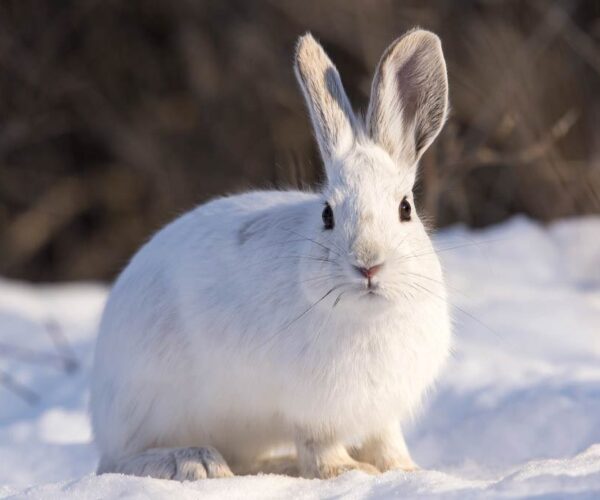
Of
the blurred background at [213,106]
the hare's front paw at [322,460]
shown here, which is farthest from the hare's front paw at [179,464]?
the blurred background at [213,106]

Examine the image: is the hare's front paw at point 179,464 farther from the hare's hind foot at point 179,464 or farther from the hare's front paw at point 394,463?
the hare's front paw at point 394,463

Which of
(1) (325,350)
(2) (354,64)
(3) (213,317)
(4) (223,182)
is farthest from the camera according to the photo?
(4) (223,182)

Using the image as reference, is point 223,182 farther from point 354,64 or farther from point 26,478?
point 26,478

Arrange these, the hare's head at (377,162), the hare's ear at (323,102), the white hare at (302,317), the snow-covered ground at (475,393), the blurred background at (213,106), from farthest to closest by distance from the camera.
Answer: the blurred background at (213,106)
the hare's ear at (323,102)
the white hare at (302,317)
the hare's head at (377,162)
the snow-covered ground at (475,393)

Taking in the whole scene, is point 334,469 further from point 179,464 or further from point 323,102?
point 323,102

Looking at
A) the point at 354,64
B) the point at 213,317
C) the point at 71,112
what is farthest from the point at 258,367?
the point at 71,112

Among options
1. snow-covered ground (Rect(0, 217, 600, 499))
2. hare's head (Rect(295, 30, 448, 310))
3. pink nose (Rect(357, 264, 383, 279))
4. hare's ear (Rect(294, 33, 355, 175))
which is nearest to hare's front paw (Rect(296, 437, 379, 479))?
snow-covered ground (Rect(0, 217, 600, 499))

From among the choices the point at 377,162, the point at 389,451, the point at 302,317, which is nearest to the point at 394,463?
the point at 389,451
